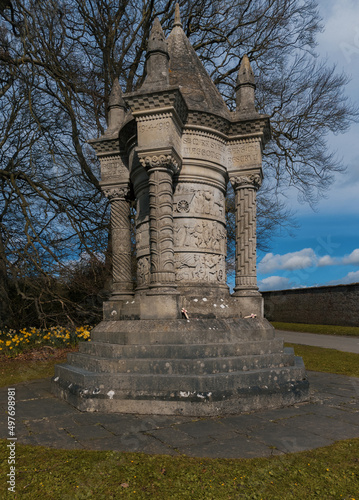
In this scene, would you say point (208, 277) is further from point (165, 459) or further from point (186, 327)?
point (165, 459)

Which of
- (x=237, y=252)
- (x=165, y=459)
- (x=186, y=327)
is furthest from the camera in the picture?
(x=237, y=252)

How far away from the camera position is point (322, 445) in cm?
335

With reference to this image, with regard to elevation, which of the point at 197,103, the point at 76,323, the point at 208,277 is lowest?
the point at 76,323

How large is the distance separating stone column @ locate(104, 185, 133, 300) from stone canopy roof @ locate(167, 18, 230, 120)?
1931 millimetres

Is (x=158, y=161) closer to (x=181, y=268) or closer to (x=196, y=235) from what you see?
(x=196, y=235)

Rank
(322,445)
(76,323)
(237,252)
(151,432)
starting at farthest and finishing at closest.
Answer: (76,323) < (237,252) < (151,432) < (322,445)

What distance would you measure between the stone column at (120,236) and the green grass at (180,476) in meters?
3.99

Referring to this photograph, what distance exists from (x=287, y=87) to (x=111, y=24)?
22.2ft

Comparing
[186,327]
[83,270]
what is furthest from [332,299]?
[186,327]

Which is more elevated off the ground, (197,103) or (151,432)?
(197,103)

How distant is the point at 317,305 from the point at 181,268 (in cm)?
2049

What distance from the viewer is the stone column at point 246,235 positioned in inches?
257

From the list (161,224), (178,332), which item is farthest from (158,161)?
(178,332)

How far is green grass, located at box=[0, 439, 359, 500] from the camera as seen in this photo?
2.54m
